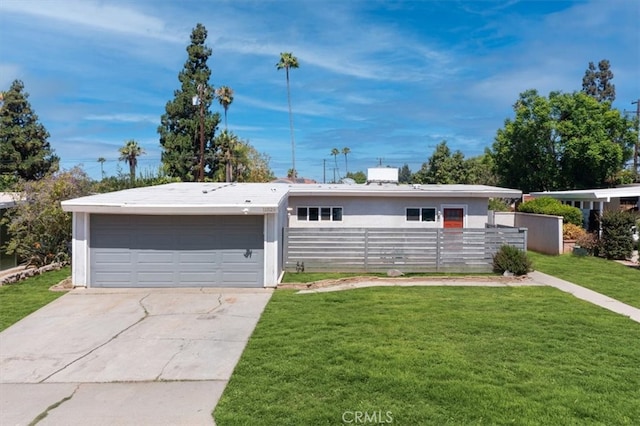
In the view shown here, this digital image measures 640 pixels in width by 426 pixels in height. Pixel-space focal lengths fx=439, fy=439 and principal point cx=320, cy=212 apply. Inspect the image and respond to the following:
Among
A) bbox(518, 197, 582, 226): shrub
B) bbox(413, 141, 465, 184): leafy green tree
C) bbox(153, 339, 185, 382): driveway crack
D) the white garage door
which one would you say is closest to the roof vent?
bbox(518, 197, 582, 226): shrub

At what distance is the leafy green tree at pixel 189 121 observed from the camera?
37062mm

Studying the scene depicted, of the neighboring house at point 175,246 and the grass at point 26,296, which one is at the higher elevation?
the neighboring house at point 175,246

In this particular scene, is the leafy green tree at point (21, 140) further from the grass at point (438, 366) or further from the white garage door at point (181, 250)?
the grass at point (438, 366)

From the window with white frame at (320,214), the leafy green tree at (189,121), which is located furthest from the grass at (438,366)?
the leafy green tree at (189,121)

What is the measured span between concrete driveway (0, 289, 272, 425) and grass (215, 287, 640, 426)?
44 cm

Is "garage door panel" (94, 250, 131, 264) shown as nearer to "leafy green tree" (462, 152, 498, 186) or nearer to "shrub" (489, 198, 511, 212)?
"shrub" (489, 198, 511, 212)

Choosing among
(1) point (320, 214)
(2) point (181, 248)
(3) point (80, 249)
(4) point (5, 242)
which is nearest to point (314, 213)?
(1) point (320, 214)

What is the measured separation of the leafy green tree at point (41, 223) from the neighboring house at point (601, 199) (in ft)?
68.5

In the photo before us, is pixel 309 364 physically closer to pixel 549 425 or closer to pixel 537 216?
pixel 549 425

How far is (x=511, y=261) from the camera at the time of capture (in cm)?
1319

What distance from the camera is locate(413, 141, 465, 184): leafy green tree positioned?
49.8 meters

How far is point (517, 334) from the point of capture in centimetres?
746

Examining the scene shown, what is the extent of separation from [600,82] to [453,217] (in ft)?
138

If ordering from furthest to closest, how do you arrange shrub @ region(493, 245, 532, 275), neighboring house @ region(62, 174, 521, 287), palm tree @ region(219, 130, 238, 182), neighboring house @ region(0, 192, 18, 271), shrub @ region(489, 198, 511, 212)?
palm tree @ region(219, 130, 238, 182) → shrub @ region(489, 198, 511, 212) → neighboring house @ region(0, 192, 18, 271) → shrub @ region(493, 245, 532, 275) → neighboring house @ region(62, 174, 521, 287)
